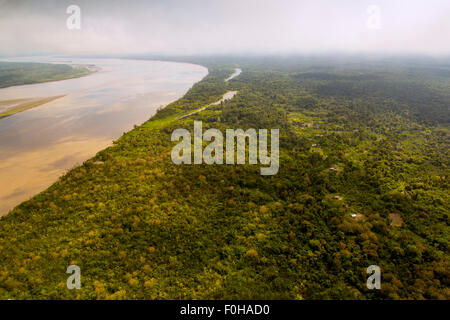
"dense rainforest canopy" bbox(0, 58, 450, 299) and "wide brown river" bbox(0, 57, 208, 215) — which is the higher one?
"wide brown river" bbox(0, 57, 208, 215)

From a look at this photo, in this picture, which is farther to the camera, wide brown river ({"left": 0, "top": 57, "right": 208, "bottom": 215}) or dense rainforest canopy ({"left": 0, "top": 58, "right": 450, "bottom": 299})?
wide brown river ({"left": 0, "top": 57, "right": 208, "bottom": 215})

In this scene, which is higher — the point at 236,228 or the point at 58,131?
the point at 58,131

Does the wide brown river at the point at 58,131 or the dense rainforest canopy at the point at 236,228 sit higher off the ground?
the wide brown river at the point at 58,131

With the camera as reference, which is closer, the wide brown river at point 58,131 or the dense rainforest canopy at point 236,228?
the dense rainforest canopy at point 236,228

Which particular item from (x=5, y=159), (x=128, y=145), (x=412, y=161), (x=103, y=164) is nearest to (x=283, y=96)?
(x=412, y=161)

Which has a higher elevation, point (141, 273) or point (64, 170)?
point (64, 170)

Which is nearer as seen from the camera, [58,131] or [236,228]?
[236,228]

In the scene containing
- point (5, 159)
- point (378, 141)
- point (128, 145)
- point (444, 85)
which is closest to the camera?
point (5, 159)

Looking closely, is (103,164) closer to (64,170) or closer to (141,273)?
(64,170)

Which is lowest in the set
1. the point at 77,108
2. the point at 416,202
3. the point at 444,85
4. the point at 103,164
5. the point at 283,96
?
the point at 416,202

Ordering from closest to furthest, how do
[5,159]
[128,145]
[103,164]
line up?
[103,164] → [5,159] → [128,145]

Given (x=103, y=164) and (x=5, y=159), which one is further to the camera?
(x=5, y=159)
